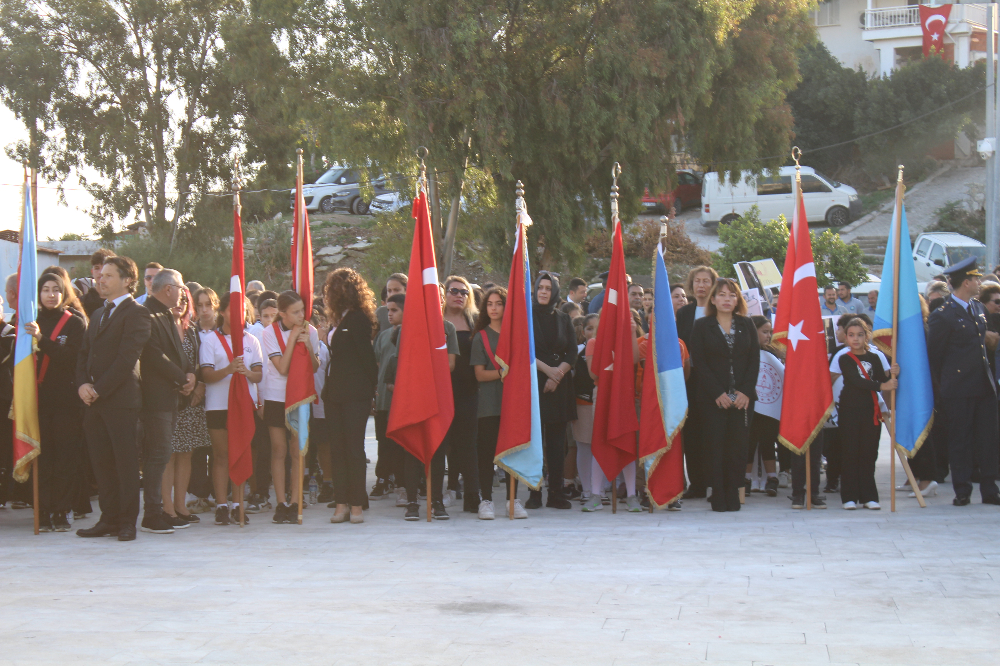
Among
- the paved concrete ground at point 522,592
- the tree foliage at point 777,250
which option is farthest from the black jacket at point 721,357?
the tree foliage at point 777,250

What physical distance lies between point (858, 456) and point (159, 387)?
19.2 ft

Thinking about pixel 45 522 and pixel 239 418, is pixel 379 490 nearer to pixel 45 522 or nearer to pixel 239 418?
pixel 239 418

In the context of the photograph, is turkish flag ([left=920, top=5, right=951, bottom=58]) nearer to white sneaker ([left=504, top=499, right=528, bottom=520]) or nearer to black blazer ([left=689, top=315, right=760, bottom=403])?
black blazer ([left=689, top=315, right=760, bottom=403])

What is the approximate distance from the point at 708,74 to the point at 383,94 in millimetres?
6011

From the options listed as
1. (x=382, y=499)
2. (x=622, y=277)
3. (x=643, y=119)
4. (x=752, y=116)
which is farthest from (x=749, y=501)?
(x=752, y=116)

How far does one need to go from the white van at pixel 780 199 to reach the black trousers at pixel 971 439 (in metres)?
23.5

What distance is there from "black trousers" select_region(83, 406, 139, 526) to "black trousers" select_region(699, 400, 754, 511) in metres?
4.74

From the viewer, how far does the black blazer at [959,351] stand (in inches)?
355

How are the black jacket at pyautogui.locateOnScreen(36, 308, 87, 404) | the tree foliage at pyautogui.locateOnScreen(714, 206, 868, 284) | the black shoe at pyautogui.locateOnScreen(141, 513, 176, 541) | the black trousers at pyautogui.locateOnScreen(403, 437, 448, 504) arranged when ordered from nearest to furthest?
the black shoe at pyautogui.locateOnScreen(141, 513, 176, 541) < the black jacket at pyautogui.locateOnScreen(36, 308, 87, 404) < the black trousers at pyautogui.locateOnScreen(403, 437, 448, 504) < the tree foliage at pyautogui.locateOnScreen(714, 206, 868, 284)

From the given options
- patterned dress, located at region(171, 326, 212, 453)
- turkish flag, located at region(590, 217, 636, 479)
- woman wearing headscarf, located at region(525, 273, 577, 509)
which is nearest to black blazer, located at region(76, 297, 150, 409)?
patterned dress, located at region(171, 326, 212, 453)

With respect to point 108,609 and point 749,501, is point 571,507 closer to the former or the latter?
point 749,501

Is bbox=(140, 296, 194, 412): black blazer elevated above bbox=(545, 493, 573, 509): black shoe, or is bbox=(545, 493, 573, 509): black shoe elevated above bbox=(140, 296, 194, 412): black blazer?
bbox=(140, 296, 194, 412): black blazer

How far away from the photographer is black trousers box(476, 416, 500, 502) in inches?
360

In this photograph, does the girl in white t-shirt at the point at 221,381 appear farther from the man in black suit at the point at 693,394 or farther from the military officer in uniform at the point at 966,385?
the military officer in uniform at the point at 966,385
